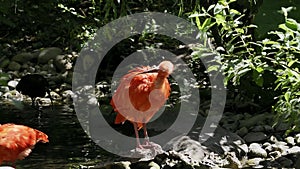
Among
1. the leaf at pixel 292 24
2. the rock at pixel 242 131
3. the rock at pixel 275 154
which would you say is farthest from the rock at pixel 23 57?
the leaf at pixel 292 24

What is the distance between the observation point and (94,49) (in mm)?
8211

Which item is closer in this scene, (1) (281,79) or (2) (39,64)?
(1) (281,79)

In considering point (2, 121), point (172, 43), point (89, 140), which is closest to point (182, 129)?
point (89, 140)

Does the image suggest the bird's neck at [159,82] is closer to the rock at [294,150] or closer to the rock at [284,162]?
the rock at [284,162]

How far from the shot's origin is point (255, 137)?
5984 mm

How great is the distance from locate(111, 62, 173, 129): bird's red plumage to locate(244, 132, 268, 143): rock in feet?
4.66

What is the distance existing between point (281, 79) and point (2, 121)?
3579 millimetres

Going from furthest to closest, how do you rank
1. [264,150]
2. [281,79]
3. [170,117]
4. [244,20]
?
[244,20] → [170,117] → [264,150] → [281,79]

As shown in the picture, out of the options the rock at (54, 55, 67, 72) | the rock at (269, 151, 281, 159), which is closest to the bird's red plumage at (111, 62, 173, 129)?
the rock at (269, 151, 281, 159)

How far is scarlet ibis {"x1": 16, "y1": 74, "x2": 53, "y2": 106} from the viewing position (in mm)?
8141

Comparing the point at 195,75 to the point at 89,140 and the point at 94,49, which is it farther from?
the point at 89,140

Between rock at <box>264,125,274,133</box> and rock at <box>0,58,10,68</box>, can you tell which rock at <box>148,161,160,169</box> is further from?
rock at <box>0,58,10,68</box>

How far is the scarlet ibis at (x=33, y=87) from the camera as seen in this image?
26.7ft

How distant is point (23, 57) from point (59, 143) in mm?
4354
